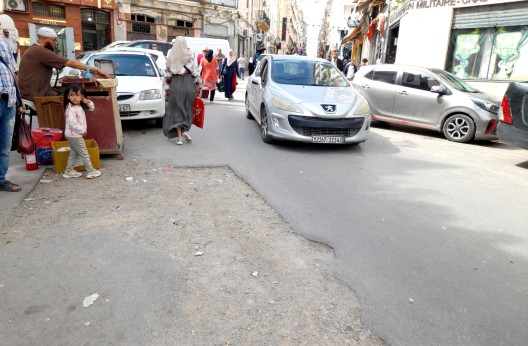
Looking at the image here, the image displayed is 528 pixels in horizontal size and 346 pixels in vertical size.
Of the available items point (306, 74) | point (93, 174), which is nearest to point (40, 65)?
point (93, 174)

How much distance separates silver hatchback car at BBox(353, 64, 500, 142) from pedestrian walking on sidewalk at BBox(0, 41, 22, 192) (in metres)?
8.08

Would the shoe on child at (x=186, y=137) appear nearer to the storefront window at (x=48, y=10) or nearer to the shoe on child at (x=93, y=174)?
the shoe on child at (x=93, y=174)

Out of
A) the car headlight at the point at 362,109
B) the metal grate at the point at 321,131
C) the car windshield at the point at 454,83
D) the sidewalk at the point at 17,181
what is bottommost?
the sidewalk at the point at 17,181

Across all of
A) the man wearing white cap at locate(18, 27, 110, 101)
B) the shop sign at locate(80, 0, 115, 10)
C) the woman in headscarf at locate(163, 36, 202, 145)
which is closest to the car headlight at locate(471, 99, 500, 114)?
the woman in headscarf at locate(163, 36, 202, 145)

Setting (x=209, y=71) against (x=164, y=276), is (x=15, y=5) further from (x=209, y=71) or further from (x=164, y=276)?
(x=164, y=276)

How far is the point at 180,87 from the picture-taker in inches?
283

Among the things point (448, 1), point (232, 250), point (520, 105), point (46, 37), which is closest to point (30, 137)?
point (46, 37)

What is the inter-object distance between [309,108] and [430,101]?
3927 millimetres

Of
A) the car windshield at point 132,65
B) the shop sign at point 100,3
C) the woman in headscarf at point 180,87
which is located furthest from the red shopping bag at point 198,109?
the shop sign at point 100,3

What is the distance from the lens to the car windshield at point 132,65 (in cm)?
900

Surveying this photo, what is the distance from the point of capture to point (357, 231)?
13.3 ft

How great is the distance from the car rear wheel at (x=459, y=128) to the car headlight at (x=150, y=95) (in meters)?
6.44

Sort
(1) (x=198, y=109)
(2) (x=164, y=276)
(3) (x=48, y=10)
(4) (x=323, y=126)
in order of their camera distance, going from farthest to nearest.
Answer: (3) (x=48, y=10) → (1) (x=198, y=109) → (4) (x=323, y=126) → (2) (x=164, y=276)

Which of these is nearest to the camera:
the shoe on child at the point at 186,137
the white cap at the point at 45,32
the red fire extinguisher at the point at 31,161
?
the red fire extinguisher at the point at 31,161
